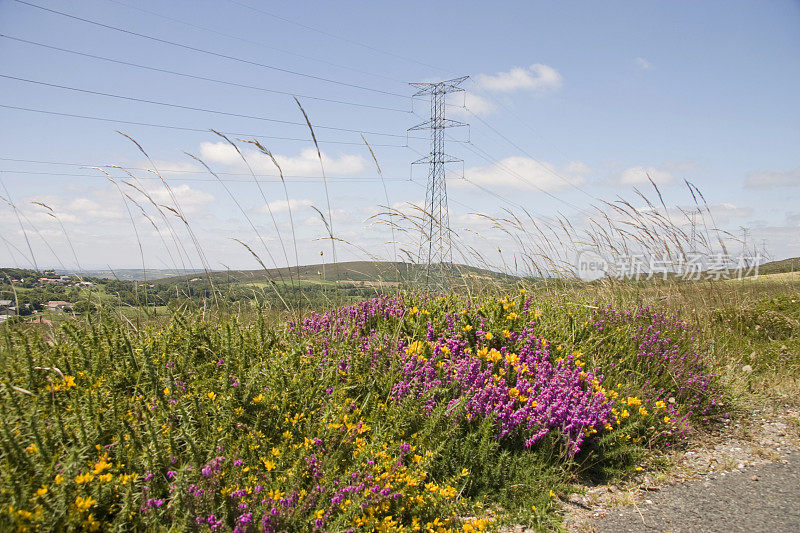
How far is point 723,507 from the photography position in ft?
8.64

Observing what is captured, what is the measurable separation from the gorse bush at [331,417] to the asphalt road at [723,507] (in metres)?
0.40

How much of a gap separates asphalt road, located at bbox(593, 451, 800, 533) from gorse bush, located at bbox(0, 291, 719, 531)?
1.32ft

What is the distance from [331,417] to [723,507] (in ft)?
7.60

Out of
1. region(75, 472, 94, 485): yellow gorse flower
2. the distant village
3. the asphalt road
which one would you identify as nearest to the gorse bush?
region(75, 472, 94, 485): yellow gorse flower

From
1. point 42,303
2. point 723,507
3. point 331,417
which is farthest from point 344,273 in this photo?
point 723,507

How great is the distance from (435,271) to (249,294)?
7.42 ft

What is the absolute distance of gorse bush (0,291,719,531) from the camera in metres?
2.05

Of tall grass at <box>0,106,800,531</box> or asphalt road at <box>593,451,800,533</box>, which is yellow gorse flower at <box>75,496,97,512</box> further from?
asphalt road at <box>593,451,800,533</box>

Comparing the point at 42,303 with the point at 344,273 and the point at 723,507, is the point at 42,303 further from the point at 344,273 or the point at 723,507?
the point at 723,507

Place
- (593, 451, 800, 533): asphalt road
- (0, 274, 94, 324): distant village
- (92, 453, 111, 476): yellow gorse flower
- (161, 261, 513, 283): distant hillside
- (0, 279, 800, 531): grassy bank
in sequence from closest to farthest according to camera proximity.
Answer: (92, 453, 111, 476): yellow gorse flower
(0, 279, 800, 531): grassy bank
(593, 451, 800, 533): asphalt road
(0, 274, 94, 324): distant village
(161, 261, 513, 283): distant hillside

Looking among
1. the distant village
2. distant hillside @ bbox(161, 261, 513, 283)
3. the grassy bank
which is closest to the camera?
the grassy bank

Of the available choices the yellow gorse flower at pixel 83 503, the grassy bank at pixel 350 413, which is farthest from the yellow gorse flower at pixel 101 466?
the yellow gorse flower at pixel 83 503

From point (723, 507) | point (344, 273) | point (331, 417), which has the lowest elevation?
point (723, 507)

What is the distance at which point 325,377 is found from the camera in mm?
3000
